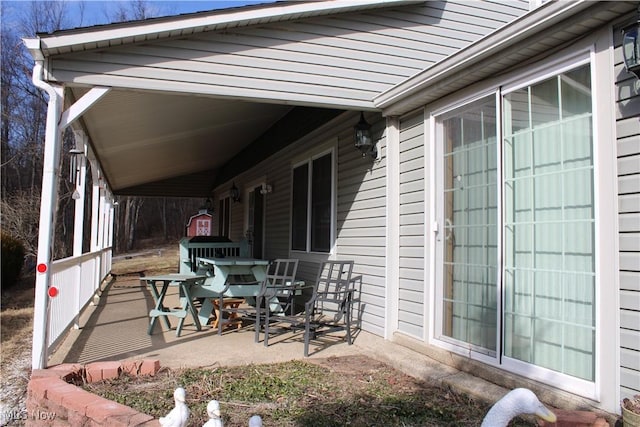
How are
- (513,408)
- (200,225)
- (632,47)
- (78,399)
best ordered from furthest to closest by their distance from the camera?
(200,225) → (78,399) → (632,47) → (513,408)

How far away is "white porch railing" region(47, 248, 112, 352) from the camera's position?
12.9 feet

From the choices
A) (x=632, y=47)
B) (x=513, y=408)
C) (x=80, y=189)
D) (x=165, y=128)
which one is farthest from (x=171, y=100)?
(x=513, y=408)

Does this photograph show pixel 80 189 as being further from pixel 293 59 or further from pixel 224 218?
pixel 224 218

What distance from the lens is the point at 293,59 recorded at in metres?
4.32

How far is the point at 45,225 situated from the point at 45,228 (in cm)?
2

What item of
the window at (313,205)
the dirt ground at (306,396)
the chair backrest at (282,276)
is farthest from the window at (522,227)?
the window at (313,205)

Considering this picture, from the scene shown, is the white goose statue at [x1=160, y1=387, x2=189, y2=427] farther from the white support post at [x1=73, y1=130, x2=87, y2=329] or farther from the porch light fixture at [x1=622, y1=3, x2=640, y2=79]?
the white support post at [x1=73, y1=130, x2=87, y2=329]

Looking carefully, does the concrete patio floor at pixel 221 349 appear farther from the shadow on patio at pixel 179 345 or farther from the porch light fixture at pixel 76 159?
the porch light fixture at pixel 76 159

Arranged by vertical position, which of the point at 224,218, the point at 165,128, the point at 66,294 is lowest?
the point at 66,294

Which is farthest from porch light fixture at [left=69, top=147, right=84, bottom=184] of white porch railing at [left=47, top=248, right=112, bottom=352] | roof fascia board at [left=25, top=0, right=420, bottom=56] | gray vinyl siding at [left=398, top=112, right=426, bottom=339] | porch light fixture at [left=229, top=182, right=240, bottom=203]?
porch light fixture at [left=229, top=182, right=240, bottom=203]

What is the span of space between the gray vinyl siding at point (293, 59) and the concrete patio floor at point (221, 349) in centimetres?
232

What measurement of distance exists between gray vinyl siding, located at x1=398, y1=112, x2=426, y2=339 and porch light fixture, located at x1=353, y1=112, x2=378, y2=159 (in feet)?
1.30

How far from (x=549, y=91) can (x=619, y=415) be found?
1.91 meters

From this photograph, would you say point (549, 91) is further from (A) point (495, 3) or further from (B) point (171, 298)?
(B) point (171, 298)
